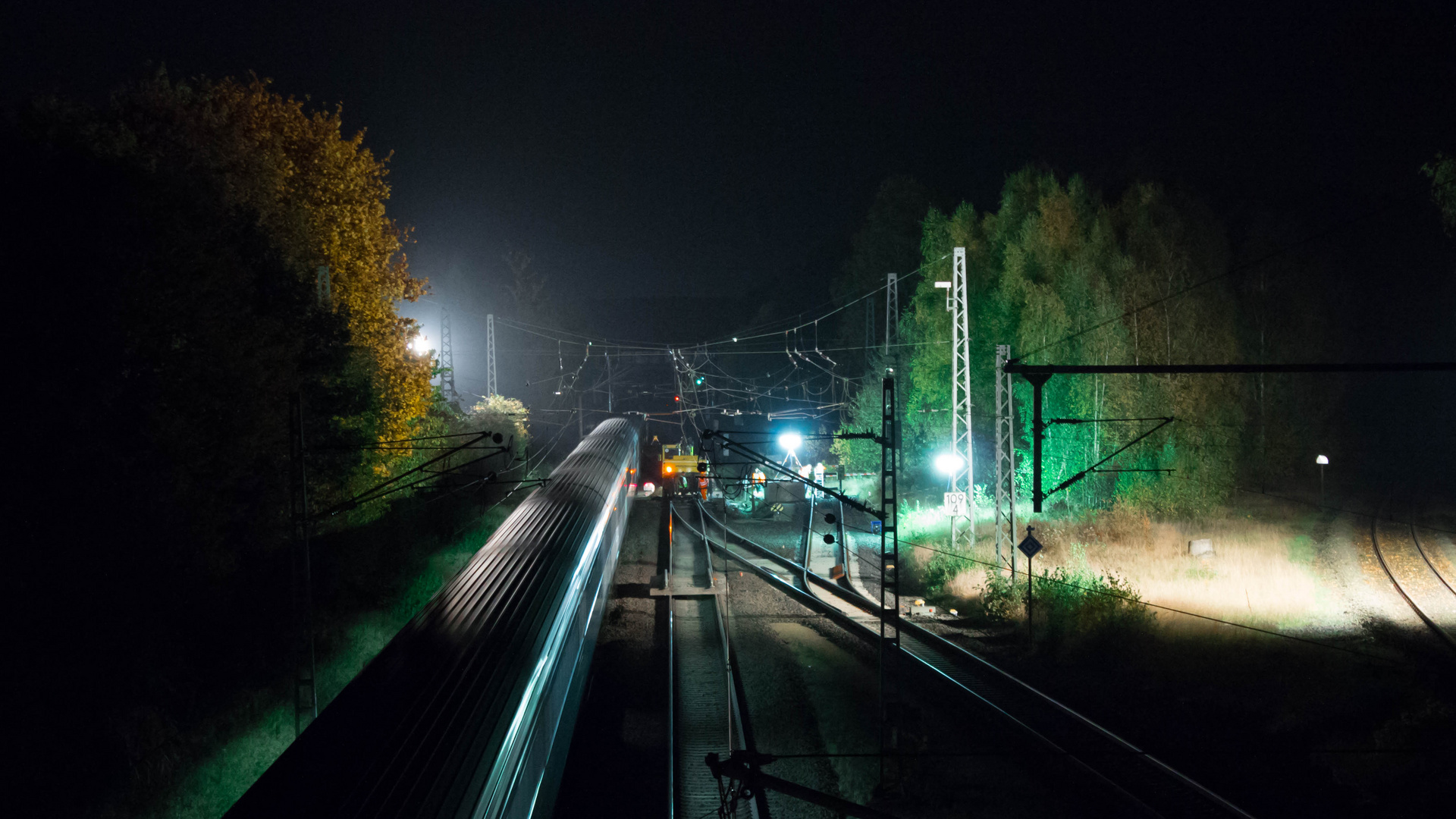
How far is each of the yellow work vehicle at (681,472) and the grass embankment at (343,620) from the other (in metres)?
5.95

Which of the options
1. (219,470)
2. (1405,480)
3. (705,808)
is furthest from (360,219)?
(1405,480)

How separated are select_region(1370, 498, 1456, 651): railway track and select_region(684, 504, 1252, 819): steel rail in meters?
6.25

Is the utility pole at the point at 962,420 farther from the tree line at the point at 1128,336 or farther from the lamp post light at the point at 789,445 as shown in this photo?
the lamp post light at the point at 789,445

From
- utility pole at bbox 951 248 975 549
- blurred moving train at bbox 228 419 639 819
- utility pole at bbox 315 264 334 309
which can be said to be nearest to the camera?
blurred moving train at bbox 228 419 639 819

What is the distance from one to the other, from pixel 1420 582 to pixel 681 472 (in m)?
22.5

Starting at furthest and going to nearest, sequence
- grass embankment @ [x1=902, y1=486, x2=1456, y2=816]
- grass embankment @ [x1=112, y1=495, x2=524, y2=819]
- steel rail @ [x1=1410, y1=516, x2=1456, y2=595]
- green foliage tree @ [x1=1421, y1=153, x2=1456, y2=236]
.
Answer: steel rail @ [x1=1410, y1=516, x2=1456, y2=595] < green foliage tree @ [x1=1421, y1=153, x2=1456, y2=236] < grass embankment @ [x1=112, y1=495, x2=524, y2=819] < grass embankment @ [x1=902, y1=486, x2=1456, y2=816]

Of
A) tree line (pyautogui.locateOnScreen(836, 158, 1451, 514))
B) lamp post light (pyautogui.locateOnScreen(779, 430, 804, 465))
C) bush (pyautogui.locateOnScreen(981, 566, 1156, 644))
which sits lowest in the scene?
bush (pyautogui.locateOnScreen(981, 566, 1156, 644))

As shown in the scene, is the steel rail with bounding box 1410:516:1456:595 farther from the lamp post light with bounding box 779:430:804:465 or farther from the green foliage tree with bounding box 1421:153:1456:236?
the lamp post light with bounding box 779:430:804:465

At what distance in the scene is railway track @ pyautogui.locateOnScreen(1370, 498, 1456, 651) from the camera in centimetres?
1352

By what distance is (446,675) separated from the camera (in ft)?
20.7

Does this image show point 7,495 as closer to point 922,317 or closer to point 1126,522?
point 1126,522

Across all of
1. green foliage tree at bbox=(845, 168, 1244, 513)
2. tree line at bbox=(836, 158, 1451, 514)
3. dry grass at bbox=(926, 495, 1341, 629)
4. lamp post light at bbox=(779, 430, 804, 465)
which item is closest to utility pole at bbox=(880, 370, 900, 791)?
dry grass at bbox=(926, 495, 1341, 629)

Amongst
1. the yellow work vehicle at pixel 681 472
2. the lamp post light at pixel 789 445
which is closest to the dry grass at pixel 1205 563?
the lamp post light at pixel 789 445

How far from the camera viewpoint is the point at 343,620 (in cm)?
1500
